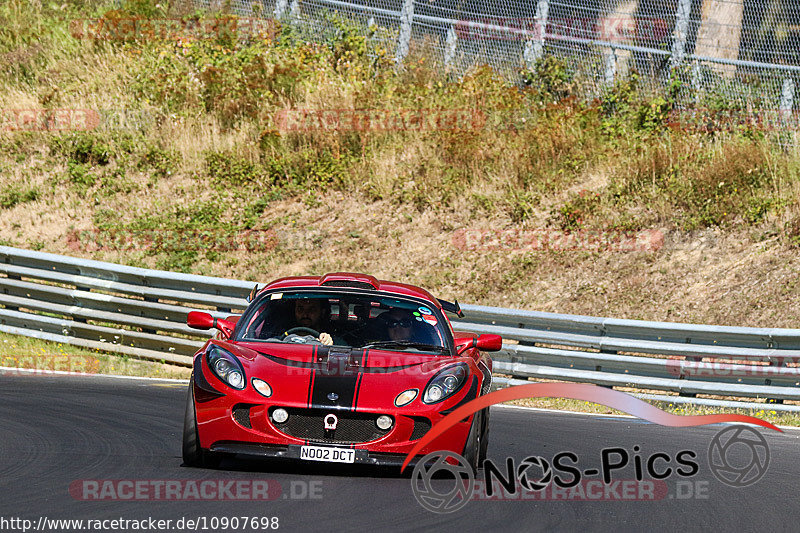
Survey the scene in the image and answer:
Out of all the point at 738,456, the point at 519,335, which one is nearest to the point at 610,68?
the point at 519,335

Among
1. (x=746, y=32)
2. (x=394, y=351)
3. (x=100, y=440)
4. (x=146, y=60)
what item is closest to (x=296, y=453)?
(x=394, y=351)

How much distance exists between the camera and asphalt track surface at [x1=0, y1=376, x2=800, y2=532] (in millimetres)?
5547

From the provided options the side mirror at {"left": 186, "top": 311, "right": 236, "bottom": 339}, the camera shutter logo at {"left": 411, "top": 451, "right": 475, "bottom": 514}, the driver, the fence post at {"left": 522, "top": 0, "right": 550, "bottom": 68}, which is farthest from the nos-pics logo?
the fence post at {"left": 522, "top": 0, "right": 550, "bottom": 68}

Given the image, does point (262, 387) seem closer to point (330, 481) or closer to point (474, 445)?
point (330, 481)

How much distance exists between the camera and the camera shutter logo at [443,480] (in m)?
6.21

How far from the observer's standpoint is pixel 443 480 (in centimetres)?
663

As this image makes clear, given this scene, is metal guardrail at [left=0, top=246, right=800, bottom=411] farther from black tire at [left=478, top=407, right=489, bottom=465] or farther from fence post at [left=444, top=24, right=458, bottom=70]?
fence post at [left=444, top=24, right=458, bottom=70]

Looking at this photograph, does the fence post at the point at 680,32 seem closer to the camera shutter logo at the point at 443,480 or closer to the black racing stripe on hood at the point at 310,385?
the camera shutter logo at the point at 443,480

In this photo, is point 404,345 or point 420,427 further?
point 404,345

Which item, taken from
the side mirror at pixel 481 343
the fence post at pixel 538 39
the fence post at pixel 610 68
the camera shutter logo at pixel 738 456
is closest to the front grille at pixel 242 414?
the side mirror at pixel 481 343

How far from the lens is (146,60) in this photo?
2452cm

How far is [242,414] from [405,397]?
0.98 meters

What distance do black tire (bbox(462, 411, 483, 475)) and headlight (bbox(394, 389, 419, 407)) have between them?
1.35 feet

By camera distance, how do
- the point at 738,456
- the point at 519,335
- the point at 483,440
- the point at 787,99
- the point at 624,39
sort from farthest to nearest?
1. the point at 624,39
2. the point at 787,99
3. the point at 519,335
4. the point at 738,456
5. the point at 483,440
